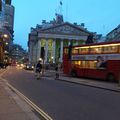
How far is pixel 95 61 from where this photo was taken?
48.1 m

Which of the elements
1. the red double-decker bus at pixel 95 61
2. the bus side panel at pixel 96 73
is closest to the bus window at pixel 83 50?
the red double-decker bus at pixel 95 61

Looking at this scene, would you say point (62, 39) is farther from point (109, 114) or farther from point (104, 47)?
point (109, 114)

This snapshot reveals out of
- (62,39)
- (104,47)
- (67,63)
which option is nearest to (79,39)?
(62,39)

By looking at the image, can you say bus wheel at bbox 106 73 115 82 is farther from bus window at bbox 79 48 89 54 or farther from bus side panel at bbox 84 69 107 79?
bus window at bbox 79 48 89 54

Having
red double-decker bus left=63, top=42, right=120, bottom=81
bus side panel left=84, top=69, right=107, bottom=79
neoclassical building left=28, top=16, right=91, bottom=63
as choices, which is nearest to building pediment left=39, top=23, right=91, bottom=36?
neoclassical building left=28, top=16, right=91, bottom=63

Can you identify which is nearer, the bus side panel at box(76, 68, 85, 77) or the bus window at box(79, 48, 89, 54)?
the bus window at box(79, 48, 89, 54)

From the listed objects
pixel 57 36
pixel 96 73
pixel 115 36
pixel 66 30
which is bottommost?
pixel 96 73

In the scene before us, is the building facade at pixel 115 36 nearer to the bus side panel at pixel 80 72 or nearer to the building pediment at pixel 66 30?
the building pediment at pixel 66 30

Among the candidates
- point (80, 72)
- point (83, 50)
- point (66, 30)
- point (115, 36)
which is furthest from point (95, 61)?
point (66, 30)

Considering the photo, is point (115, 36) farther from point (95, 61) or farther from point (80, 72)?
point (95, 61)

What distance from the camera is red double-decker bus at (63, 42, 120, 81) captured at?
44.1 metres

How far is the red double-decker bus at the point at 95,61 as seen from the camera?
44094 mm

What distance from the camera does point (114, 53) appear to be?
43.8 m

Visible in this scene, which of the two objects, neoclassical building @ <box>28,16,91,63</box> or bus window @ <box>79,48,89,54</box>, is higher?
neoclassical building @ <box>28,16,91,63</box>
